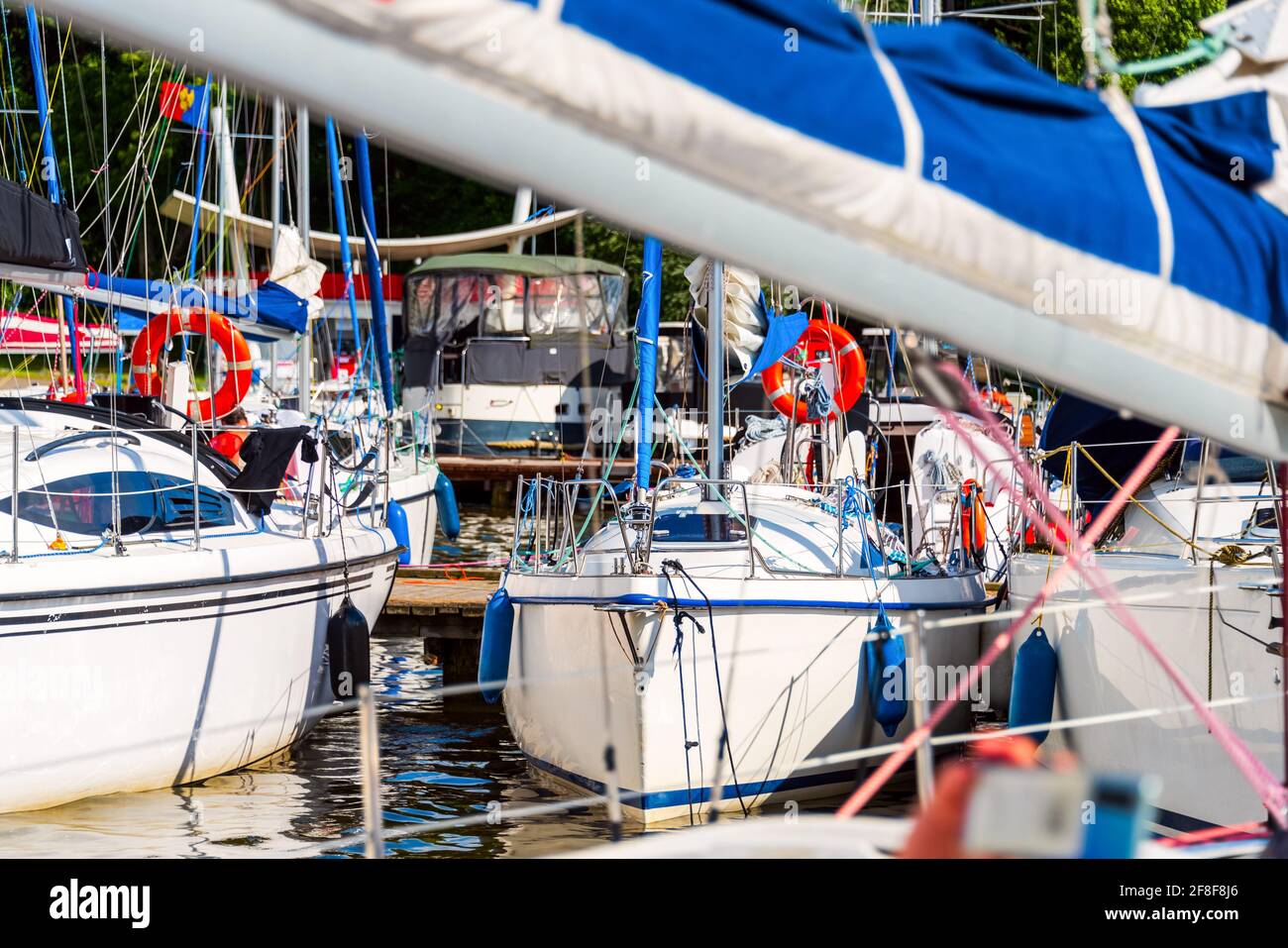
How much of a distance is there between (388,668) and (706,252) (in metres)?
11.2

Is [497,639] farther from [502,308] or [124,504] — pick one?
[502,308]

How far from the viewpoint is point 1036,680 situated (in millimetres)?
8633

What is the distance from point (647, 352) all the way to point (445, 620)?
385 cm

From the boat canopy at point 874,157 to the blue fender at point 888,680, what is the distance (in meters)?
5.41

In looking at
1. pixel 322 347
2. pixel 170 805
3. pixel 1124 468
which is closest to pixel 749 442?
pixel 1124 468

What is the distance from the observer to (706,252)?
9.36 ft

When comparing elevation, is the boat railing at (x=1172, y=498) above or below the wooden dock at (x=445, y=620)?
above

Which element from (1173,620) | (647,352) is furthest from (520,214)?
(1173,620)

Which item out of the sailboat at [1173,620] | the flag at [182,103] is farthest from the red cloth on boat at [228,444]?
the sailboat at [1173,620]

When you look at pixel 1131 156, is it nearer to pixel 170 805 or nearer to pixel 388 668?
pixel 170 805

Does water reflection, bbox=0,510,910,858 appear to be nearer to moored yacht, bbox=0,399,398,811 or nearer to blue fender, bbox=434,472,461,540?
moored yacht, bbox=0,399,398,811

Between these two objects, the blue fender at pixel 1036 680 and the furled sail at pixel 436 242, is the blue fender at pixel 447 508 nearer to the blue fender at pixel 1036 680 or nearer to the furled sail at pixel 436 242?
the blue fender at pixel 1036 680

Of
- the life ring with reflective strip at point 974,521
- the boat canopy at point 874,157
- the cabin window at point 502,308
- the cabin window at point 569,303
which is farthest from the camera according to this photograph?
the cabin window at point 502,308

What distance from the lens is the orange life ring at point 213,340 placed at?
13977 millimetres
